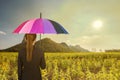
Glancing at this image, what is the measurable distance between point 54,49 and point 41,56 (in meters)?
16.4

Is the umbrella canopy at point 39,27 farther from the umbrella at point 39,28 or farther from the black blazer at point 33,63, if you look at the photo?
the black blazer at point 33,63

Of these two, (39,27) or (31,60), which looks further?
(39,27)

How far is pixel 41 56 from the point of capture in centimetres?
421

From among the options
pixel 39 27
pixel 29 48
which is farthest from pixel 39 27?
pixel 29 48

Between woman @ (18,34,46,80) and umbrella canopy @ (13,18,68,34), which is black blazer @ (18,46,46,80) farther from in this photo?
umbrella canopy @ (13,18,68,34)

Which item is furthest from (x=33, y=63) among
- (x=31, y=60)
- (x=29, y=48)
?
(x=29, y=48)

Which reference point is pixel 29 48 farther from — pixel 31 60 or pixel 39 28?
pixel 39 28

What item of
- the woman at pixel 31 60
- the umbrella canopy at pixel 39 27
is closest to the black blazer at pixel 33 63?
the woman at pixel 31 60

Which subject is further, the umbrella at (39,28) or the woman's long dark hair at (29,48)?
the umbrella at (39,28)

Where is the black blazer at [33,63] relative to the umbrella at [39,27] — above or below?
below

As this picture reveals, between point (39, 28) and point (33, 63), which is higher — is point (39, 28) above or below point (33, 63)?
above

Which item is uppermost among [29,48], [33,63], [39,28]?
[39,28]

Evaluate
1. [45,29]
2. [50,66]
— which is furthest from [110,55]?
[45,29]

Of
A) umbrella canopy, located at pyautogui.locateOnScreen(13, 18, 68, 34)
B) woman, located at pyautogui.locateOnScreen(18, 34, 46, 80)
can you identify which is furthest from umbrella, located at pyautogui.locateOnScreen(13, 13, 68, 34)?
woman, located at pyautogui.locateOnScreen(18, 34, 46, 80)
